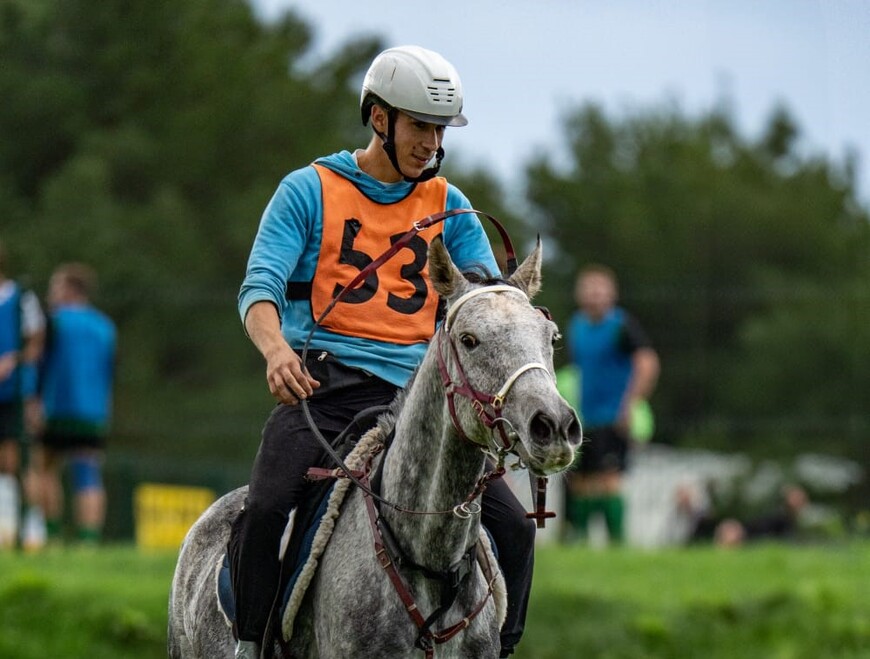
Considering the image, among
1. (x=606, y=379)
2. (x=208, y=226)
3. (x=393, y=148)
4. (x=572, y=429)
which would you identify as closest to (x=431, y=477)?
(x=572, y=429)

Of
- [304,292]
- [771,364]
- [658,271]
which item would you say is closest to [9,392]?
[304,292]

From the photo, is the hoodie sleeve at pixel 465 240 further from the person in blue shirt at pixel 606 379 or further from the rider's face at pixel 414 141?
the person in blue shirt at pixel 606 379

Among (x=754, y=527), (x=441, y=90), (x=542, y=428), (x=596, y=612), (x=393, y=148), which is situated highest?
(x=441, y=90)

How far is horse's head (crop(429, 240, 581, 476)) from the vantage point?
17.0 ft

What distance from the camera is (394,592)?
5.86 meters

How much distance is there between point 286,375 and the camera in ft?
19.7

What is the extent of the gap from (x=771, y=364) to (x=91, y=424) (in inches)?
1267

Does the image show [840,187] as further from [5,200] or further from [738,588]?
[738,588]

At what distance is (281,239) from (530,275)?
961mm

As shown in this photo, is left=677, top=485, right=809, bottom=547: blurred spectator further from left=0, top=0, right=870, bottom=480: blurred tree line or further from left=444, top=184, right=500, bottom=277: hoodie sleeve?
left=444, top=184, right=500, bottom=277: hoodie sleeve

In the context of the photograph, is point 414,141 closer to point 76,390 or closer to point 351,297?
point 351,297

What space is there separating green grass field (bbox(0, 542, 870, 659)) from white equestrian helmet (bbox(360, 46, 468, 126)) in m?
6.67

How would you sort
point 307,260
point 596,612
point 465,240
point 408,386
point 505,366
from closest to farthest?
point 505,366
point 408,386
point 307,260
point 465,240
point 596,612

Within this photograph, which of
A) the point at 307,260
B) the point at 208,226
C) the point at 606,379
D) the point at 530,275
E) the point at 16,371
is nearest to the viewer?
the point at 530,275
